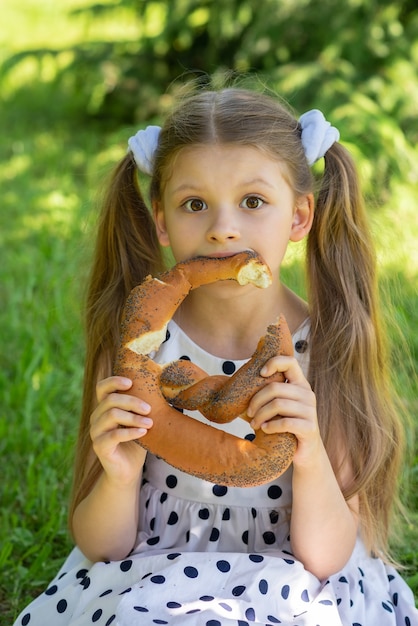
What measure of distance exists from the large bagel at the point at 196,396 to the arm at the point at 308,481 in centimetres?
3

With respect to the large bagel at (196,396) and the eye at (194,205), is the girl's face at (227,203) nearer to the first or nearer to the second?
the eye at (194,205)

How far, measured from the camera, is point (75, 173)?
5.49 meters

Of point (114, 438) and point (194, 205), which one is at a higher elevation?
point (194, 205)

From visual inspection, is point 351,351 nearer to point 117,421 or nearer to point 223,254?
point 223,254

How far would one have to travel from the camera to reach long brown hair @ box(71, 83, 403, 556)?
2.15m

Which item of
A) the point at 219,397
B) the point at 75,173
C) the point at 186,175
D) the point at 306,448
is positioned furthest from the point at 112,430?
the point at 75,173

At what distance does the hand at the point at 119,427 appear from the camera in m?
1.72

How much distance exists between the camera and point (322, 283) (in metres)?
2.31

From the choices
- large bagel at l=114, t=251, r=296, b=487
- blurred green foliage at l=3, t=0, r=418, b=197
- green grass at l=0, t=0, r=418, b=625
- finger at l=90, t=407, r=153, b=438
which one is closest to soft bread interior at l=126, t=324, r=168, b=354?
large bagel at l=114, t=251, r=296, b=487

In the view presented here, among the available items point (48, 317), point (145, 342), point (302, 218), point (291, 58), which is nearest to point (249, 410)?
point (145, 342)

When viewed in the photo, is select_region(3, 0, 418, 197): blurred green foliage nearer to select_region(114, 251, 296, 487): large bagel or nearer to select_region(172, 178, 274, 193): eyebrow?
select_region(172, 178, 274, 193): eyebrow

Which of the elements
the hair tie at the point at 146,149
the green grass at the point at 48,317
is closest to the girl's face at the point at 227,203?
the hair tie at the point at 146,149

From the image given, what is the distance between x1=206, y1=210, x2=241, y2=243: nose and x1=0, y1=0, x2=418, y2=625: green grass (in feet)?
2.41

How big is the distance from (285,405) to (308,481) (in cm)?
28
